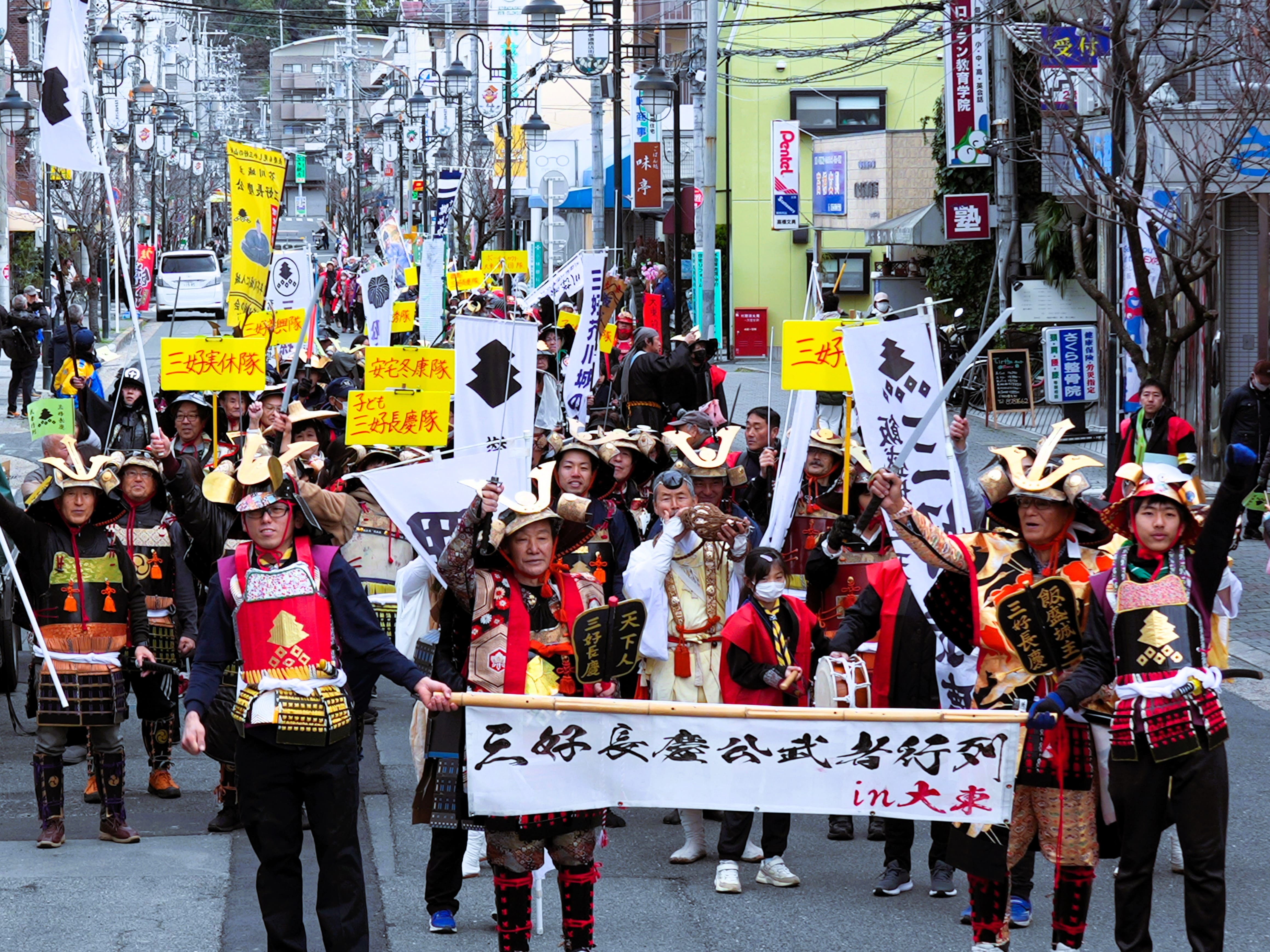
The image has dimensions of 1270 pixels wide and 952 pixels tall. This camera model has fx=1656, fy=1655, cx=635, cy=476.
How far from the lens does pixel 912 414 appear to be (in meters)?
6.96

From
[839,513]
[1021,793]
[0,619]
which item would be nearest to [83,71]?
[0,619]

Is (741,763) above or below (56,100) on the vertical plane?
below

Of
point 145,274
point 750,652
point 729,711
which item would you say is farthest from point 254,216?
point 145,274

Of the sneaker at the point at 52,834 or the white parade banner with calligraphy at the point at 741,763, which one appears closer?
the white parade banner with calligraphy at the point at 741,763

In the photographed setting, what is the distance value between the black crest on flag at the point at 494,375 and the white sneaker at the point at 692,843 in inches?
82.4

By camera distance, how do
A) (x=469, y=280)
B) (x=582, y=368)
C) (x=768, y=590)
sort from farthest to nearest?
1. (x=469, y=280)
2. (x=582, y=368)
3. (x=768, y=590)

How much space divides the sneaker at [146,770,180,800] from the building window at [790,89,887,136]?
106 ft

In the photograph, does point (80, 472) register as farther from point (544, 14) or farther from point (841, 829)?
point (544, 14)

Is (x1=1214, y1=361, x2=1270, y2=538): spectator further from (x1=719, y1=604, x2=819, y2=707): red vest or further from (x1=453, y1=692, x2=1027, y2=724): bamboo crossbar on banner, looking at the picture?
(x1=453, y1=692, x2=1027, y2=724): bamboo crossbar on banner

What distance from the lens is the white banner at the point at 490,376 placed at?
770cm

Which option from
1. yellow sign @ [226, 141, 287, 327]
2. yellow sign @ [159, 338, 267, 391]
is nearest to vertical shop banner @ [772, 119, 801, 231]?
yellow sign @ [226, 141, 287, 327]

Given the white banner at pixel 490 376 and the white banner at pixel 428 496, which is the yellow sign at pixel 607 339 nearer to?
the white banner at pixel 490 376

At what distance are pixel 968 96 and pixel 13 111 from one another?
14.9 m

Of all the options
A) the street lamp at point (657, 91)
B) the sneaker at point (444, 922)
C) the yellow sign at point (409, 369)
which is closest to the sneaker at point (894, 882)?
the sneaker at point (444, 922)
